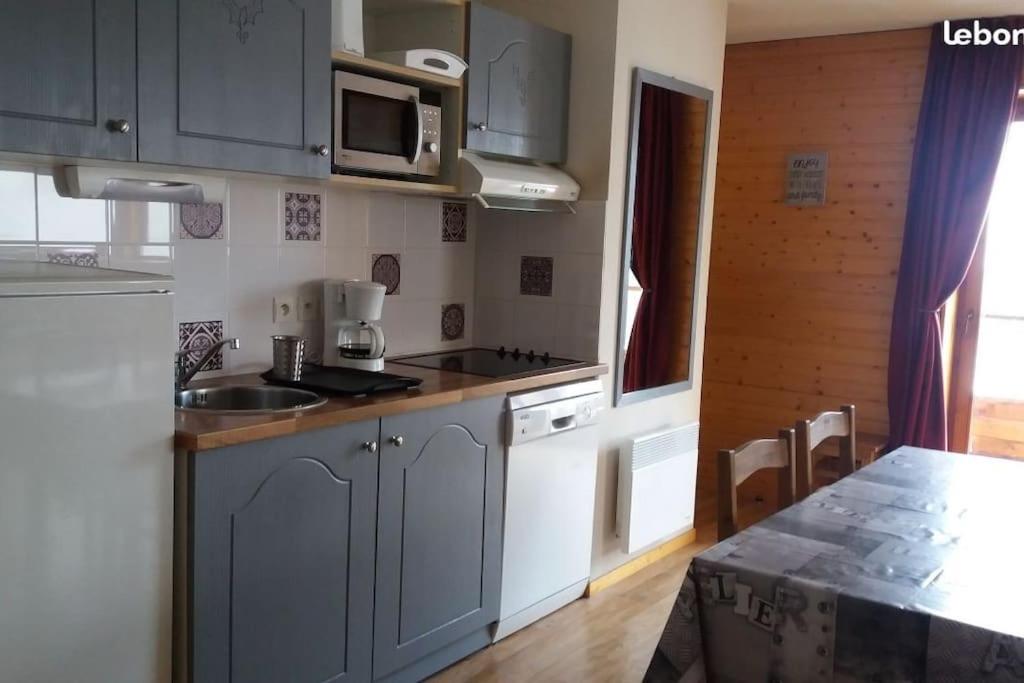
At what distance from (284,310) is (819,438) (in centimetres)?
164

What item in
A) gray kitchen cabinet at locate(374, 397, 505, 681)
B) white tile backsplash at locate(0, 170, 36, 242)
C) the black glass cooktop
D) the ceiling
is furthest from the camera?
the ceiling

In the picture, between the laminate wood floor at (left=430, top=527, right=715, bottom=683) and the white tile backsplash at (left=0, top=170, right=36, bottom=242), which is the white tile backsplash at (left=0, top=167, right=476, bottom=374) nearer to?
the white tile backsplash at (left=0, top=170, right=36, bottom=242)

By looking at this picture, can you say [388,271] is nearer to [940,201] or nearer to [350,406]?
[350,406]

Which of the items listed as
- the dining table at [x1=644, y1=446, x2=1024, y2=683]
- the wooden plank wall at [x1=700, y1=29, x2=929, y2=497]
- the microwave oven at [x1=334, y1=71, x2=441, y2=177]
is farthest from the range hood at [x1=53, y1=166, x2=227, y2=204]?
the wooden plank wall at [x1=700, y1=29, x2=929, y2=497]

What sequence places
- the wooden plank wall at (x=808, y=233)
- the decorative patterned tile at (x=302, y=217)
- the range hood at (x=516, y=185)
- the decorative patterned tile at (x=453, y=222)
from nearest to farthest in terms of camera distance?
1. the decorative patterned tile at (x=302, y=217)
2. the range hood at (x=516, y=185)
3. the decorative patterned tile at (x=453, y=222)
4. the wooden plank wall at (x=808, y=233)

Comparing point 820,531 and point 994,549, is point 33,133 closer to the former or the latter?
point 820,531

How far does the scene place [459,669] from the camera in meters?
2.86

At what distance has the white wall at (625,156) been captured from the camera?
11.0 feet

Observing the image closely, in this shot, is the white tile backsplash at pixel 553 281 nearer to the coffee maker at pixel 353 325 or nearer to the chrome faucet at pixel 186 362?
the coffee maker at pixel 353 325

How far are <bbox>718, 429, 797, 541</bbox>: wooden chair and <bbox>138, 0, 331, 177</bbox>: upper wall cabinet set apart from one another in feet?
4.31

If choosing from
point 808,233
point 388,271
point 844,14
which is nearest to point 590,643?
point 388,271

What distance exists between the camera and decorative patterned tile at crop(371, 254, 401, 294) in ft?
10.3

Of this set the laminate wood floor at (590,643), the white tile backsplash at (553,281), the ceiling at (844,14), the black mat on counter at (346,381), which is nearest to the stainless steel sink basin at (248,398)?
the black mat on counter at (346,381)

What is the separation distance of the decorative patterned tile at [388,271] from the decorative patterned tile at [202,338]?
64 centimetres
